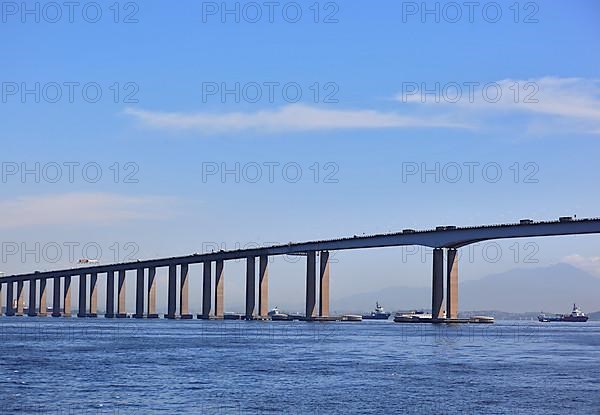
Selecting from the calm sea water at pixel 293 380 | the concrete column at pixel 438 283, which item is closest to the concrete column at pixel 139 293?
the concrete column at pixel 438 283

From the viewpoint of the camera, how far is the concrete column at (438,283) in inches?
5832

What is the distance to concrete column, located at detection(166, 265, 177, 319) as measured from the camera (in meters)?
185

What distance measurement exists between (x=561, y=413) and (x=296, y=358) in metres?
29.8

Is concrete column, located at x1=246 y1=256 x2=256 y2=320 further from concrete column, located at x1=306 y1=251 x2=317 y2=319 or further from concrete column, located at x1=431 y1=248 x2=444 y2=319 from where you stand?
concrete column, located at x1=431 y1=248 x2=444 y2=319

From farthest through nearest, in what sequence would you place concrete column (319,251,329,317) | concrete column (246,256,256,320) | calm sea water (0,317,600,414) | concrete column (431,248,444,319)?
1. concrete column (246,256,256,320)
2. concrete column (319,251,329,317)
3. concrete column (431,248,444,319)
4. calm sea water (0,317,600,414)

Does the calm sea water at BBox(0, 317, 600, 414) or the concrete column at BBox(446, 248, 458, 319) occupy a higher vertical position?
the concrete column at BBox(446, 248, 458, 319)

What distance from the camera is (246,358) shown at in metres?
66.7

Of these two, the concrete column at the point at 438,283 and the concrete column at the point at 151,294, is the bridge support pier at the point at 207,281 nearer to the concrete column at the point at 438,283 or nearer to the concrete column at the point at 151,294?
the concrete column at the point at 151,294

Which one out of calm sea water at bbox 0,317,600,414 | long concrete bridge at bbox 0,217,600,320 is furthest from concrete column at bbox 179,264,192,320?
calm sea water at bbox 0,317,600,414

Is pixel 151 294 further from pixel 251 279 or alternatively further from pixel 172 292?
pixel 251 279

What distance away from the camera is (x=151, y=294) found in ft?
638

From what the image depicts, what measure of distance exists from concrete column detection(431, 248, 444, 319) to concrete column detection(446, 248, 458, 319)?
3.31 feet

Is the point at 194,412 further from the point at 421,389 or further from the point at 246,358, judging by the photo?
the point at 246,358

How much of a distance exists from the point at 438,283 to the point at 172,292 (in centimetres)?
5603
